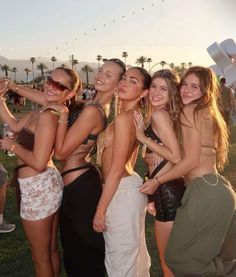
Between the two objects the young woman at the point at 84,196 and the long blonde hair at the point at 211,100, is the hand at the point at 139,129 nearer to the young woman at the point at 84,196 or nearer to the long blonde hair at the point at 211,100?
the young woman at the point at 84,196

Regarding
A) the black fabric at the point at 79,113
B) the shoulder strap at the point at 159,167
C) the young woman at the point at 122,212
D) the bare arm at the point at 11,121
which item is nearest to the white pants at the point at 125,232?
the young woman at the point at 122,212

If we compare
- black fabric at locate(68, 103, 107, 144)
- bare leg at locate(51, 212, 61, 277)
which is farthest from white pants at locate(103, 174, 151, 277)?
bare leg at locate(51, 212, 61, 277)

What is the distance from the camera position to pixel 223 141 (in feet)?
10.6

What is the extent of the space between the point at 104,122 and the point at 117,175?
0.53m

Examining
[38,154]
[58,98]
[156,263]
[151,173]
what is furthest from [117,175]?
[156,263]

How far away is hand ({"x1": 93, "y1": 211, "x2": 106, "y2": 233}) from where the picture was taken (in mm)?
2975

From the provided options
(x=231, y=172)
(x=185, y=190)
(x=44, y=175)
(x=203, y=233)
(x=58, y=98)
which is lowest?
(x=231, y=172)

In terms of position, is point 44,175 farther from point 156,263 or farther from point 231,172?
point 231,172

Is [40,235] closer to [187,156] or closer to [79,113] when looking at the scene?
[79,113]

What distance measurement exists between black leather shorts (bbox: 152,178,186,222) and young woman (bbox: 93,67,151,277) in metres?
0.14

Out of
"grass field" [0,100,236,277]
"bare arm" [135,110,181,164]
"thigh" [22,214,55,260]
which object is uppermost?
"bare arm" [135,110,181,164]

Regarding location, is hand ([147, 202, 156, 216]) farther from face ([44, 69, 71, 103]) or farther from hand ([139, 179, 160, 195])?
face ([44, 69, 71, 103])

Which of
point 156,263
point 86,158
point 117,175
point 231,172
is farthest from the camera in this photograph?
point 231,172

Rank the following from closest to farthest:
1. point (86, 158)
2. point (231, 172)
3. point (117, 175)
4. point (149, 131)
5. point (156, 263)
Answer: point (117, 175) → point (149, 131) → point (86, 158) → point (156, 263) → point (231, 172)
